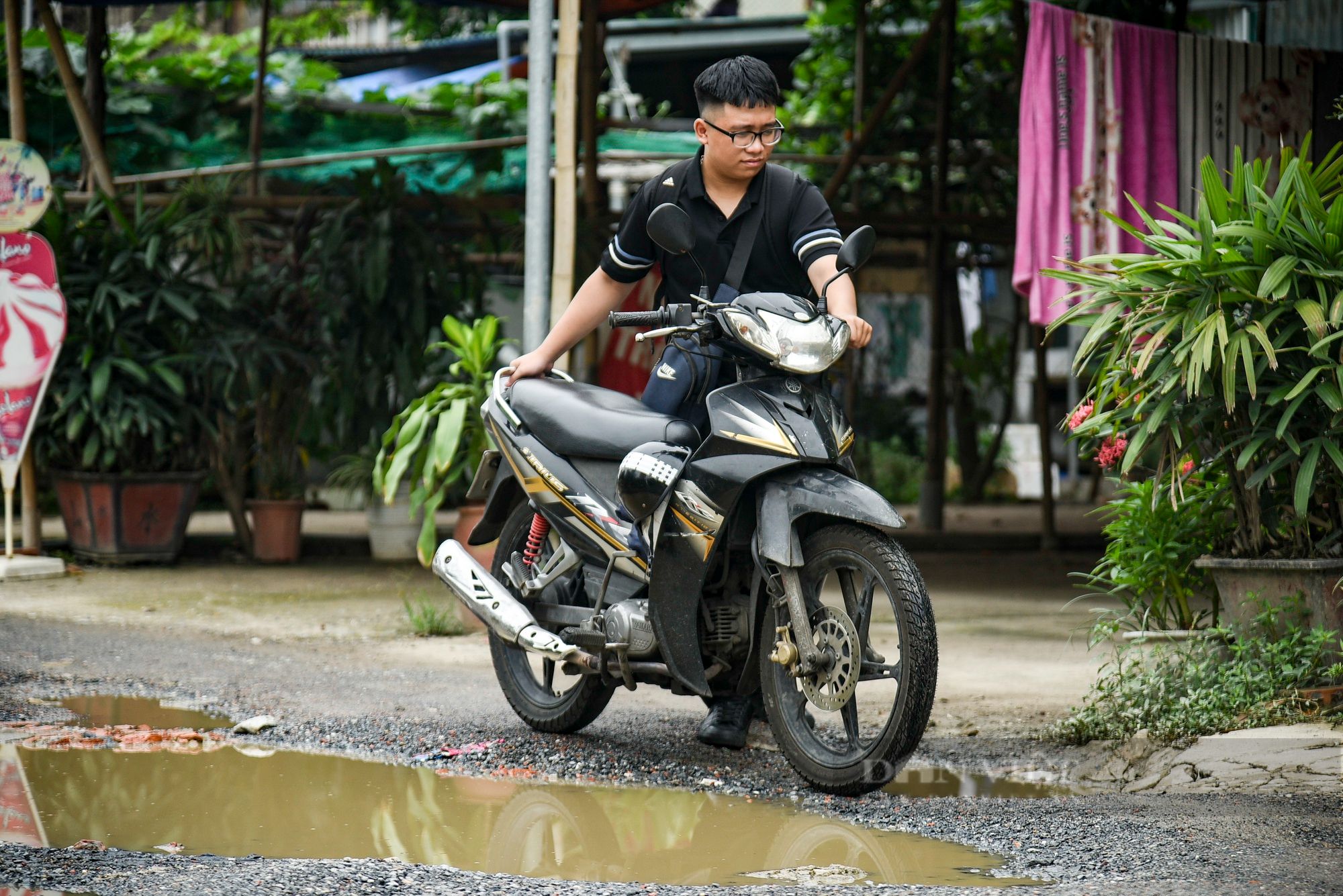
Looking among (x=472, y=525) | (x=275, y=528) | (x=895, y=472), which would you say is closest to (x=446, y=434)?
(x=472, y=525)

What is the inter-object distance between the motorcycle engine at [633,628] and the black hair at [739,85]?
4.53 feet

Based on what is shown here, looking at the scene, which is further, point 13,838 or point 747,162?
point 747,162

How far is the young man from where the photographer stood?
3.55 m

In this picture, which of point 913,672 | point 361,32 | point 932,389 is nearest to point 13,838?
point 913,672

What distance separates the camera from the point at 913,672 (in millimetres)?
3018

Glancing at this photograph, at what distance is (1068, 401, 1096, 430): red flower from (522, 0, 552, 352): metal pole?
2341mm

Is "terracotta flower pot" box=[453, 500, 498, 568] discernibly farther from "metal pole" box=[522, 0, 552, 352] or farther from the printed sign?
the printed sign

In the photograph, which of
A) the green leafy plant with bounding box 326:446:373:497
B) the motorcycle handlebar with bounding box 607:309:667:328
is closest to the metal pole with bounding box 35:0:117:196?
the green leafy plant with bounding box 326:446:373:497

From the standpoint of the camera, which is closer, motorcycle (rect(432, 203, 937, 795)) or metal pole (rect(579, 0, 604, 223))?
motorcycle (rect(432, 203, 937, 795))

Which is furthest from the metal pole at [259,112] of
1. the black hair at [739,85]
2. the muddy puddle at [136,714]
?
the black hair at [739,85]

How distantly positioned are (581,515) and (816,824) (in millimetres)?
1139

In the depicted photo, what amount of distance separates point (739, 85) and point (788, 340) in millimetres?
804

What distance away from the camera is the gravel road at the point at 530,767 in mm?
2490

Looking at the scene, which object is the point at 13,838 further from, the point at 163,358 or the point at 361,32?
the point at 361,32
